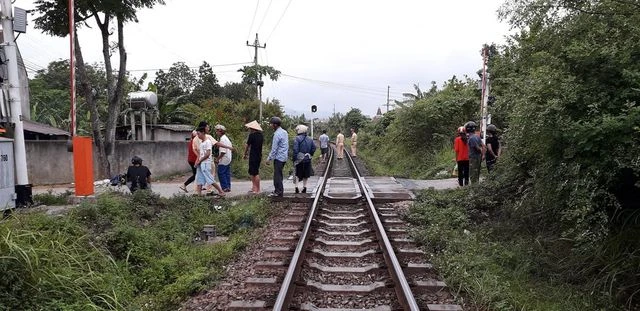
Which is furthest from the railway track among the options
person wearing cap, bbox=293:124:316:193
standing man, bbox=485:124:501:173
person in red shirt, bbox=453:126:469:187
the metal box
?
the metal box

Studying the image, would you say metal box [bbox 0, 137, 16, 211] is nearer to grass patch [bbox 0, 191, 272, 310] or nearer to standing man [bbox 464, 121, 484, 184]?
grass patch [bbox 0, 191, 272, 310]

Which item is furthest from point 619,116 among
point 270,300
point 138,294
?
point 138,294

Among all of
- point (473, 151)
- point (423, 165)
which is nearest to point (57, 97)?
point (423, 165)

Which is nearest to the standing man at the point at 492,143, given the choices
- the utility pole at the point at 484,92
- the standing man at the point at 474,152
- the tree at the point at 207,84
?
the utility pole at the point at 484,92

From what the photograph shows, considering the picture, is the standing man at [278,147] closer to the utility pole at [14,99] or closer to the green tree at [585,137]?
the utility pole at [14,99]

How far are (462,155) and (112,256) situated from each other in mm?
8202

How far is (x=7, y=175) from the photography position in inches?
317

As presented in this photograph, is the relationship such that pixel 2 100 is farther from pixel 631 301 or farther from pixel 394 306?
pixel 631 301

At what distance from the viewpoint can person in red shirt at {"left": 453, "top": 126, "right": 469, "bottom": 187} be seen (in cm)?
1145

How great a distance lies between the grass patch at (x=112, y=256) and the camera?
164 inches

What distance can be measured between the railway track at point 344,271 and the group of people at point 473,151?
349 cm

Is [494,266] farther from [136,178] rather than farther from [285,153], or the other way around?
[136,178]

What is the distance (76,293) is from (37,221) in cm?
189

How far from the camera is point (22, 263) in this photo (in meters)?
4.16
